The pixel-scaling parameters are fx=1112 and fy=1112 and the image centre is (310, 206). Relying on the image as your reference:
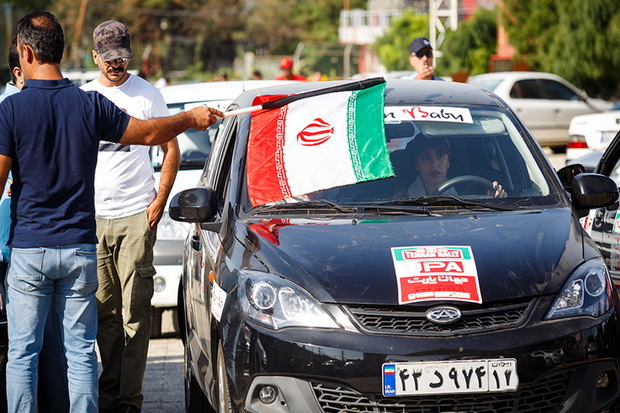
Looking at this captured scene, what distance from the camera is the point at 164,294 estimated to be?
7828 millimetres

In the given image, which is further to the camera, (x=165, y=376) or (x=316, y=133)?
(x=165, y=376)

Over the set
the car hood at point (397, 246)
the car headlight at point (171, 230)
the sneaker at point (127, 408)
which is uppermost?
the car hood at point (397, 246)

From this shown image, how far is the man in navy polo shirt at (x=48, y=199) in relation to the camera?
15.2 feet

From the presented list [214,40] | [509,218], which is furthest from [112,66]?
[214,40]

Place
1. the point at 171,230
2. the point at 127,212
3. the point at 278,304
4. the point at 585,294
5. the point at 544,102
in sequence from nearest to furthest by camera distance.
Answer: the point at 278,304 → the point at 585,294 → the point at 127,212 → the point at 171,230 → the point at 544,102

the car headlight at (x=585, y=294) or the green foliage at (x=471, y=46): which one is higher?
the car headlight at (x=585, y=294)

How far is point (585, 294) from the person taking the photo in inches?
180

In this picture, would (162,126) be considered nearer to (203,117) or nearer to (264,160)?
(203,117)

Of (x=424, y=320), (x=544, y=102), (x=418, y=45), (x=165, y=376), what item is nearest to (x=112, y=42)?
(x=165, y=376)

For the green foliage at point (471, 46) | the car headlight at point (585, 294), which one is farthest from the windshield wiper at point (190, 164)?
the green foliage at point (471, 46)

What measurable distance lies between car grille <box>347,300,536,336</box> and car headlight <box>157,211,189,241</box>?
3.79 metres

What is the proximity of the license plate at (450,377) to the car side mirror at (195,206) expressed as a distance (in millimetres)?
1438

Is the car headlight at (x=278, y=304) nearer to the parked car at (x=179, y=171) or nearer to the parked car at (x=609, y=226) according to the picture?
the parked car at (x=609, y=226)

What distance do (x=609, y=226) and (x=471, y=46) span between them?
3746 centimetres
